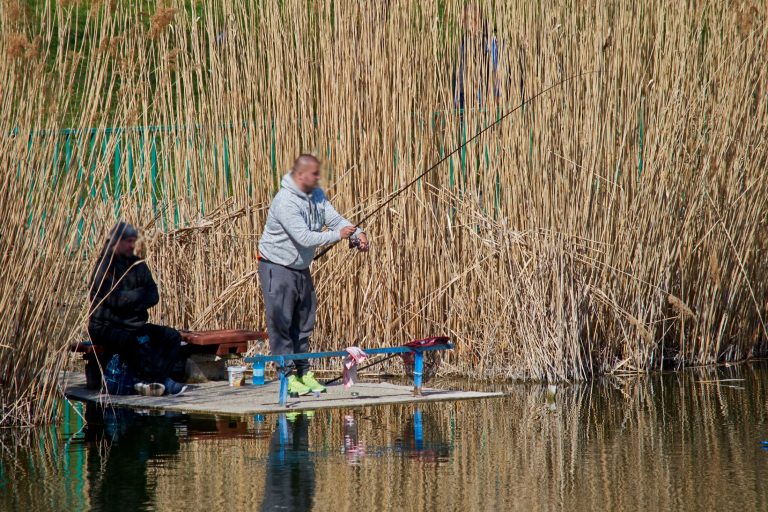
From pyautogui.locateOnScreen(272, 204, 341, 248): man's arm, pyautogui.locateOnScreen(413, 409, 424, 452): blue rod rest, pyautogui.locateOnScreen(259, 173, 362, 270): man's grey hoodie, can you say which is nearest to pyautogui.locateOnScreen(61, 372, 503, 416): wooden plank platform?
pyautogui.locateOnScreen(413, 409, 424, 452): blue rod rest

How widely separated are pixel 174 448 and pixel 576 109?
384 centimetres

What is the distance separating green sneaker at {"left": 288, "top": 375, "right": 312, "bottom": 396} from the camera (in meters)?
7.58

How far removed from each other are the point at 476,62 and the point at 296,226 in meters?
2.10

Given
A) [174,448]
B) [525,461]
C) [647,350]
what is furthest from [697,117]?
[174,448]

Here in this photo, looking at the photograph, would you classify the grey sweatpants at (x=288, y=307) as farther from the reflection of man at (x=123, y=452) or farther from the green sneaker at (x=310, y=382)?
the reflection of man at (x=123, y=452)

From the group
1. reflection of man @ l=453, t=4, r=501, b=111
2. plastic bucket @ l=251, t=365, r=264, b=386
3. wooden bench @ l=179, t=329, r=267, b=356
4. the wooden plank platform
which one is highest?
reflection of man @ l=453, t=4, r=501, b=111

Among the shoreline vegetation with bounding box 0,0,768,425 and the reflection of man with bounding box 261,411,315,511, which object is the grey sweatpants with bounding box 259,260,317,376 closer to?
the reflection of man with bounding box 261,411,315,511

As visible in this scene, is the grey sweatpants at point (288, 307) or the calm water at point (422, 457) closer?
the calm water at point (422, 457)

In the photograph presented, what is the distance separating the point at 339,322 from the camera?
884cm

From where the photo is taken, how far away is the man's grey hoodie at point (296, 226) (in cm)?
732

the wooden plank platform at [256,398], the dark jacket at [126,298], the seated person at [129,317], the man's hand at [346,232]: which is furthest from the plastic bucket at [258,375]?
the man's hand at [346,232]

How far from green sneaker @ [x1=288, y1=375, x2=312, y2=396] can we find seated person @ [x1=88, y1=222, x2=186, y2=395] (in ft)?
2.44

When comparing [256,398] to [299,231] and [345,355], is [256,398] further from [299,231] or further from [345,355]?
[299,231]

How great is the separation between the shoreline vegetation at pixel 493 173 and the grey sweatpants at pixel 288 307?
100cm
